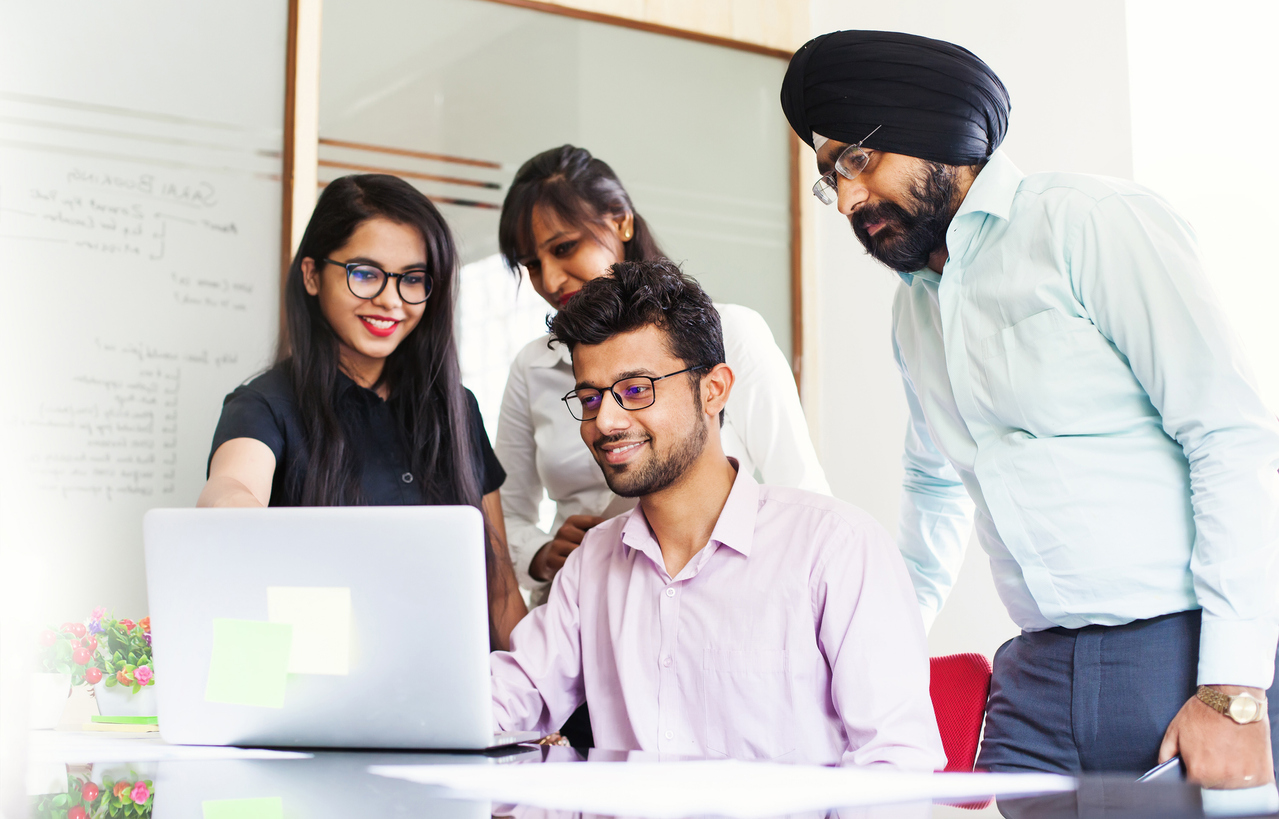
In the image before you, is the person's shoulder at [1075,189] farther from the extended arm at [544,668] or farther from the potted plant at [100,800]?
the potted plant at [100,800]

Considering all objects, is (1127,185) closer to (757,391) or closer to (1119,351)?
(1119,351)

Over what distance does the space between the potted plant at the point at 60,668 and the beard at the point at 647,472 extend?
0.87m

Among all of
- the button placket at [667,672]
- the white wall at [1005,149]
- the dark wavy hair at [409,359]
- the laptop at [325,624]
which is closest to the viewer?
the laptop at [325,624]

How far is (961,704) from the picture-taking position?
5.86 feet

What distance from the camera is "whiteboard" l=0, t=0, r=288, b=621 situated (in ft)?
8.75

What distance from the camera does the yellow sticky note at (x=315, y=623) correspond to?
3.77 ft

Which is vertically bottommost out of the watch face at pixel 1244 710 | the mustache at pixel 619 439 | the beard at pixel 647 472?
the watch face at pixel 1244 710

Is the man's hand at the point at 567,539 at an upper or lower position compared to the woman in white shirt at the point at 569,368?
lower

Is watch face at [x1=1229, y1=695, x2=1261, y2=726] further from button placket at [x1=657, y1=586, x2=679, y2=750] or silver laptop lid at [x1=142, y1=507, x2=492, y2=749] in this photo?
silver laptop lid at [x1=142, y1=507, x2=492, y2=749]

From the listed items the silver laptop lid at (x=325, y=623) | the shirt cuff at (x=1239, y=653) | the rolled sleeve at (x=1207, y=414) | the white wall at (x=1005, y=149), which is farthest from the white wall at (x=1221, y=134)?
the silver laptop lid at (x=325, y=623)

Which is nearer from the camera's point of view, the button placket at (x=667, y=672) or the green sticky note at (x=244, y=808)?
the green sticky note at (x=244, y=808)

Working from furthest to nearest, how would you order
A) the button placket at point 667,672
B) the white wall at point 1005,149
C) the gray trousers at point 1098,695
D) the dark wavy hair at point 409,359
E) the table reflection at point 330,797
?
1. the white wall at point 1005,149
2. the dark wavy hair at point 409,359
3. the button placket at point 667,672
4. the gray trousers at point 1098,695
5. the table reflection at point 330,797

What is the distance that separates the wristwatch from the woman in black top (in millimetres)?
1130

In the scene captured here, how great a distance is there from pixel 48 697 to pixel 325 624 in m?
0.73
